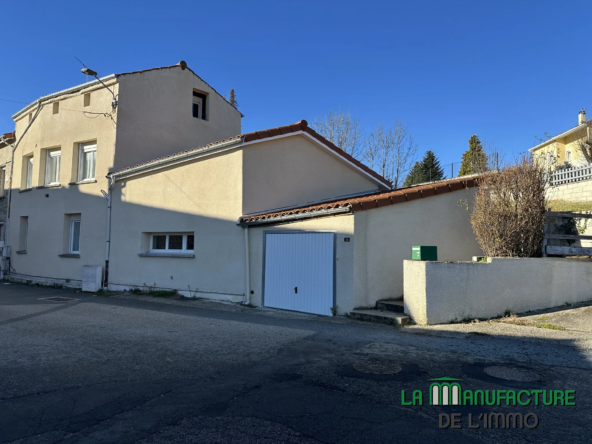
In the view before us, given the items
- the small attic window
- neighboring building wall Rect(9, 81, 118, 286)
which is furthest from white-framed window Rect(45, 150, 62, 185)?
the small attic window

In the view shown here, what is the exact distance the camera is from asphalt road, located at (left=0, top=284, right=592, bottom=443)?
3.44 metres

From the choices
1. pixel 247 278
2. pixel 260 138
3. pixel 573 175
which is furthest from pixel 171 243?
pixel 573 175

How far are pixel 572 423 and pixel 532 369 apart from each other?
61.5 inches

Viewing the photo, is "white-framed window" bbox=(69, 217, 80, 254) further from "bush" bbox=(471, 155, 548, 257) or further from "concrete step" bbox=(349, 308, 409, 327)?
"bush" bbox=(471, 155, 548, 257)

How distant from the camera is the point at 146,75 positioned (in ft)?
50.8

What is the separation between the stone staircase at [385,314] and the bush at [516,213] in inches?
96.4

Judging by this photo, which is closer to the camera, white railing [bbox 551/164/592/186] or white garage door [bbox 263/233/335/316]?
white garage door [bbox 263/233/335/316]

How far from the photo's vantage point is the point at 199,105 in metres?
17.5

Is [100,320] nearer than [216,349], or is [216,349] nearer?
[216,349]

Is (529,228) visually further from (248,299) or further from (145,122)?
(145,122)

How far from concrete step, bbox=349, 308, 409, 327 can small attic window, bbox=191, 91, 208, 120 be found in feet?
39.2

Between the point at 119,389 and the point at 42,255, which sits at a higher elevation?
the point at 42,255

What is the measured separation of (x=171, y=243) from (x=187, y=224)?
1.26 meters

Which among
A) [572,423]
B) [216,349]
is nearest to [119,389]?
[216,349]
